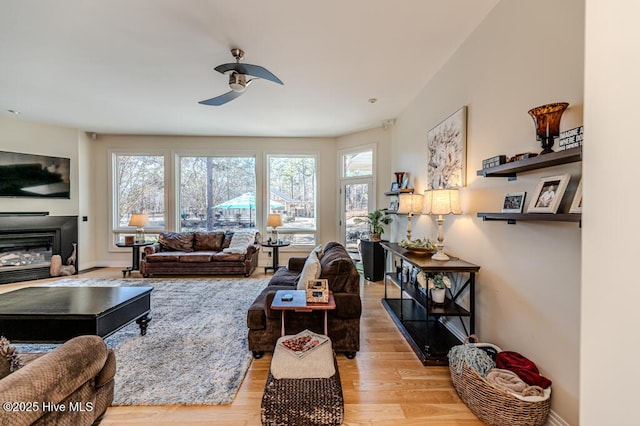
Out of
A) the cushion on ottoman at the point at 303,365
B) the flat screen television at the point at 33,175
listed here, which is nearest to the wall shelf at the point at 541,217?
the cushion on ottoman at the point at 303,365

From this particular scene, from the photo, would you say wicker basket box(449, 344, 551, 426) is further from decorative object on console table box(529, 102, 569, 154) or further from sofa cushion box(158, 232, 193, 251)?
sofa cushion box(158, 232, 193, 251)

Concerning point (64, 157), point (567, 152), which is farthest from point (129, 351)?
point (64, 157)

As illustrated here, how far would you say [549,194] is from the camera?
151cm

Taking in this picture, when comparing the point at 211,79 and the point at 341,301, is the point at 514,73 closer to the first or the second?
the point at 341,301

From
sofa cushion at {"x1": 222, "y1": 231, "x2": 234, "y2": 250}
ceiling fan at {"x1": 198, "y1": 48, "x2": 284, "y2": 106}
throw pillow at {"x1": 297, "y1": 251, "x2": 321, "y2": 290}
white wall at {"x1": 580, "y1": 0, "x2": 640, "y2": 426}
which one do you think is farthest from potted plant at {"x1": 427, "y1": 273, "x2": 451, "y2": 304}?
sofa cushion at {"x1": 222, "y1": 231, "x2": 234, "y2": 250}

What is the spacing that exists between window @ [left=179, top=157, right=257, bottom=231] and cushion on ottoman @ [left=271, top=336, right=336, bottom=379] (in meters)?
4.40

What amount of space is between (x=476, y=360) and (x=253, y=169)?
531 cm

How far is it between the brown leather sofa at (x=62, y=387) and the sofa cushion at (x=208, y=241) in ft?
12.8

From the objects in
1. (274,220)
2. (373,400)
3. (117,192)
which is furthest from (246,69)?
(117,192)

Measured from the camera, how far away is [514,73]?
6.19ft

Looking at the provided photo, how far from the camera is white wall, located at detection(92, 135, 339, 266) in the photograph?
572cm

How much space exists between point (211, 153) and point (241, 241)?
85.2 inches

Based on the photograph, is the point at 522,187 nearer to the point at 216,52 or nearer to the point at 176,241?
the point at 216,52

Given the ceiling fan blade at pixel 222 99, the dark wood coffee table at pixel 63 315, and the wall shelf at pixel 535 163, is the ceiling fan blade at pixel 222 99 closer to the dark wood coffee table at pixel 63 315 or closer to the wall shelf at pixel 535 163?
the dark wood coffee table at pixel 63 315
